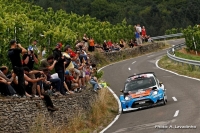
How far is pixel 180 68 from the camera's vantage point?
39.2 metres

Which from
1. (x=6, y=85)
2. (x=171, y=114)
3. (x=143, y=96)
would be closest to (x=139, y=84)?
(x=143, y=96)

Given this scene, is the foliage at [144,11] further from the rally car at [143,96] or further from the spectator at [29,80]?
the spectator at [29,80]

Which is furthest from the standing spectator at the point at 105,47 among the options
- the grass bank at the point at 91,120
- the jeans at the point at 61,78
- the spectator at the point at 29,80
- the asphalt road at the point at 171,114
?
the spectator at the point at 29,80

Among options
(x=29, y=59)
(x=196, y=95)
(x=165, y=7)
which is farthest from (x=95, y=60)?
(x=165, y=7)

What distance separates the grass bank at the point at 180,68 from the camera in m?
34.5

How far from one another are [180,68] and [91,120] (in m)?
19.1

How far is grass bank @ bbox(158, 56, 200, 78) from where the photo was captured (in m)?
34.5

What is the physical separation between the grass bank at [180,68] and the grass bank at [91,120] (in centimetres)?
903

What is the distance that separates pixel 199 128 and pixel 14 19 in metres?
10.8

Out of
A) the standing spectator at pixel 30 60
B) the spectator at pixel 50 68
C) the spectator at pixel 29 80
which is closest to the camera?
the spectator at pixel 29 80

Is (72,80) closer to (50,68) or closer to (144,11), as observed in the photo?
(50,68)

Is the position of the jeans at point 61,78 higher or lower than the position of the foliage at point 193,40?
higher

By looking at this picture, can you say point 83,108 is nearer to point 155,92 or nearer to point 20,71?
point 155,92

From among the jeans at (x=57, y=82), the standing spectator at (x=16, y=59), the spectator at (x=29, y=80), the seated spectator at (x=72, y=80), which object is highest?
the standing spectator at (x=16, y=59)
